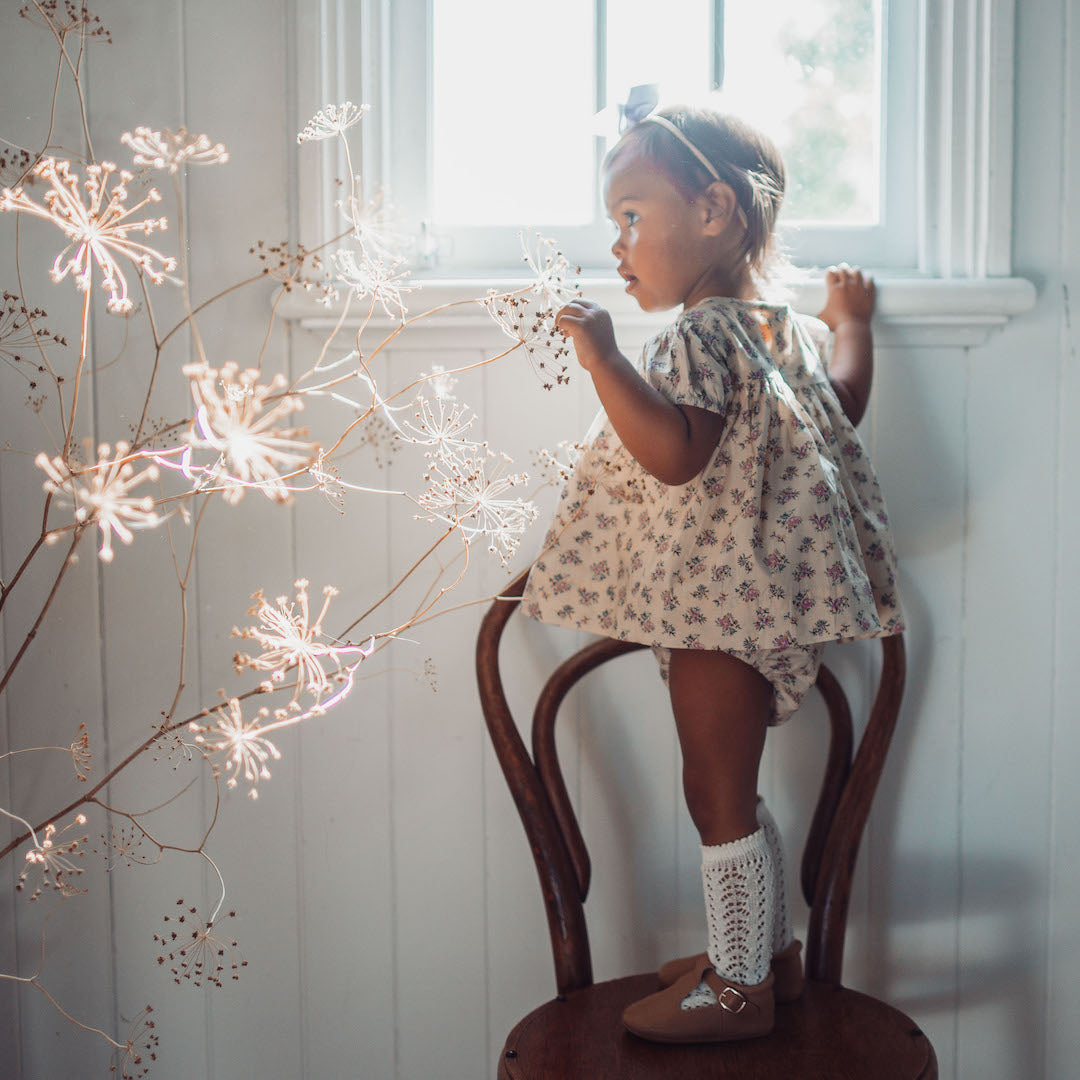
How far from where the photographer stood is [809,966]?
3.56ft

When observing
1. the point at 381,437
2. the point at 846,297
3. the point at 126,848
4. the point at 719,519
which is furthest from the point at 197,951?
the point at 846,297

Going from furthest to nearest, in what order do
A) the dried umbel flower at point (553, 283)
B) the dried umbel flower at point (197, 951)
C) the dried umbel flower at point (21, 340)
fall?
the dried umbel flower at point (197, 951) → the dried umbel flower at point (21, 340) → the dried umbel flower at point (553, 283)

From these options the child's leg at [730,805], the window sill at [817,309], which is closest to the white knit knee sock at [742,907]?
the child's leg at [730,805]

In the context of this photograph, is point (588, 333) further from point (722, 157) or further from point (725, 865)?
point (725, 865)

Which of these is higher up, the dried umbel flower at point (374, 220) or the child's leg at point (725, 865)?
the dried umbel flower at point (374, 220)

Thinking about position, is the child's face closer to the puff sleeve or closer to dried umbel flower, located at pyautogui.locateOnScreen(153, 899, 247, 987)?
the puff sleeve

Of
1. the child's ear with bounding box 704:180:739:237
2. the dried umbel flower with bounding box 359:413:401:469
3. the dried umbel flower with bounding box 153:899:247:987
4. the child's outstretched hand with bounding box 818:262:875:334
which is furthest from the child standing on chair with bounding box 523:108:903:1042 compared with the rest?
the dried umbel flower with bounding box 153:899:247:987

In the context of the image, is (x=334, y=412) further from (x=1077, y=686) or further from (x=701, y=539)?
(x=1077, y=686)

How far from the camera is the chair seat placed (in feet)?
2.94

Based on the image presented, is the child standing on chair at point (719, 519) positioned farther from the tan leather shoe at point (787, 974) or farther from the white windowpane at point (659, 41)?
the white windowpane at point (659, 41)

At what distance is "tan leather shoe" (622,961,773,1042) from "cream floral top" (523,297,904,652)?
326 mm

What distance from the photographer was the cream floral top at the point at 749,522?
91cm

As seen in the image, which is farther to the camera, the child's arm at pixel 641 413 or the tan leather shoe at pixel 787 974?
the tan leather shoe at pixel 787 974

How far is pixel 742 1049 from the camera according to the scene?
3.06ft
